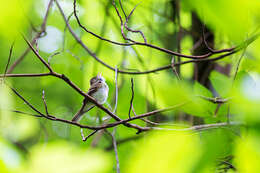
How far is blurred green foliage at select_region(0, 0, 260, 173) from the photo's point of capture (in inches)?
9.6

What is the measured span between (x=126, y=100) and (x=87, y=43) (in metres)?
0.78

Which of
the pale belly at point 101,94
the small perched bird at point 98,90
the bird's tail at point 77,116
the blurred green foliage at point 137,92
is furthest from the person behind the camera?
the pale belly at point 101,94

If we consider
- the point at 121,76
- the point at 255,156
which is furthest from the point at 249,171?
the point at 121,76

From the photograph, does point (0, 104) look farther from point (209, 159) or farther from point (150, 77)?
point (209, 159)

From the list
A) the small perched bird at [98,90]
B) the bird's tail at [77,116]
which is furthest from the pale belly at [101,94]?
the bird's tail at [77,116]

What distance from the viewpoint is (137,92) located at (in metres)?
1.82

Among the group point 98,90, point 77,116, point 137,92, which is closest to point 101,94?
point 98,90

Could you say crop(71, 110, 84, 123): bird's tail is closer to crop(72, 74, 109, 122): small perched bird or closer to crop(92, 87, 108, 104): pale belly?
crop(72, 74, 109, 122): small perched bird

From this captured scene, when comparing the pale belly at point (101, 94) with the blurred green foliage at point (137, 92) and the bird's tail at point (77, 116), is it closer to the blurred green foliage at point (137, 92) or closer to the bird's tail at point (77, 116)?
the blurred green foliage at point (137, 92)

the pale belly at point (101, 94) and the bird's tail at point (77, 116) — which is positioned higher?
the pale belly at point (101, 94)

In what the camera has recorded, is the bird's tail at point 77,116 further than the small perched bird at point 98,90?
No

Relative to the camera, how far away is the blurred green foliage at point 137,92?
245mm

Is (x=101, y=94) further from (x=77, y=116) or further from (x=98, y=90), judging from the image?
(x=77, y=116)

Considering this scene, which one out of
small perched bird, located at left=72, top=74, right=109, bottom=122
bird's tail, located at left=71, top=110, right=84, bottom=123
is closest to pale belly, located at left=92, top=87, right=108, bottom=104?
small perched bird, located at left=72, top=74, right=109, bottom=122
